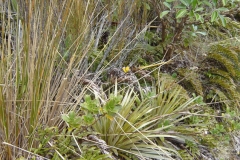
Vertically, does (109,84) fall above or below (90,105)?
below

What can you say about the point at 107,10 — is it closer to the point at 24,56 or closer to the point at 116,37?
the point at 116,37

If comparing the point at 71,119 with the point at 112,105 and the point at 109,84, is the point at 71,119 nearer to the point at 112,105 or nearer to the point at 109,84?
the point at 112,105

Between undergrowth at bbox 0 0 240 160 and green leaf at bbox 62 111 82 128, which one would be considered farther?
undergrowth at bbox 0 0 240 160

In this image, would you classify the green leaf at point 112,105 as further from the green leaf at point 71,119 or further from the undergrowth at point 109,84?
the green leaf at point 71,119

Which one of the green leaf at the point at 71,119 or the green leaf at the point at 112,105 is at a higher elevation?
the green leaf at the point at 112,105

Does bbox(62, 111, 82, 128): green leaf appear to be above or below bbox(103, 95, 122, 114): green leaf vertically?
below

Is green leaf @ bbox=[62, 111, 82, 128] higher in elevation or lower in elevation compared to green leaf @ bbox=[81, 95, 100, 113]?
lower

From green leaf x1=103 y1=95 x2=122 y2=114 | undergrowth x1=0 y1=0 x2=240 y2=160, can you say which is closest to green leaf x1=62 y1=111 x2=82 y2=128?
undergrowth x1=0 y1=0 x2=240 y2=160

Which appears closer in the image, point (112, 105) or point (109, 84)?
point (112, 105)

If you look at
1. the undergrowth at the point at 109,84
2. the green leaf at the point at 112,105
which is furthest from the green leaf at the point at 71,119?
the green leaf at the point at 112,105

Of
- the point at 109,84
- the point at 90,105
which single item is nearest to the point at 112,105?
the point at 90,105

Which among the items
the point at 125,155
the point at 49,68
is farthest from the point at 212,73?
the point at 49,68

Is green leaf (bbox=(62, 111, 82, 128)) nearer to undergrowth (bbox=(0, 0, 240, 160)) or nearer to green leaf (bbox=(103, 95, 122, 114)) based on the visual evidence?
undergrowth (bbox=(0, 0, 240, 160))

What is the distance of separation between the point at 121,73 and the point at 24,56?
103cm
